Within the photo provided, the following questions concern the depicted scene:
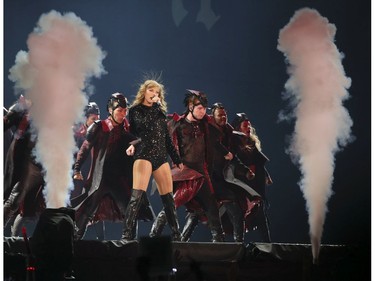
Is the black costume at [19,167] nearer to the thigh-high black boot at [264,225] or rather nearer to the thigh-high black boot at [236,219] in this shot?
the thigh-high black boot at [236,219]

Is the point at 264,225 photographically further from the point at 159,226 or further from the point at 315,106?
the point at 315,106

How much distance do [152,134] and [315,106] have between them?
4.67 ft

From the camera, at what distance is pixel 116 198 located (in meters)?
5.53

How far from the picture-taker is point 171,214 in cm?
537

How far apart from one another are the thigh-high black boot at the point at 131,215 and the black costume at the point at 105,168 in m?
0.08

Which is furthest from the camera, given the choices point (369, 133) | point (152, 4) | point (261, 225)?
point (152, 4)

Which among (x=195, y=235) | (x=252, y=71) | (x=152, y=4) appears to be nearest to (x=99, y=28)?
(x=152, y=4)

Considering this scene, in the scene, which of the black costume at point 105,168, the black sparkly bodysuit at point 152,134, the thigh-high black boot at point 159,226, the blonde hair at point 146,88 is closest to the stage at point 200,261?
the thigh-high black boot at point 159,226

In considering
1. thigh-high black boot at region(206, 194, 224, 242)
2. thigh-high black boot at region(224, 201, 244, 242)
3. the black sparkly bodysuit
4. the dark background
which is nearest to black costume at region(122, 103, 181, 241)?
the black sparkly bodysuit

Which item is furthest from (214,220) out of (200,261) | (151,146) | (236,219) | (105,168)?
(105,168)

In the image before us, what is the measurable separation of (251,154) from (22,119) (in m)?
2.13

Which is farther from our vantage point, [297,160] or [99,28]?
[99,28]

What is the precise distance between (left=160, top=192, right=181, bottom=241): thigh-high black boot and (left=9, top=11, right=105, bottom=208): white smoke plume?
920 millimetres

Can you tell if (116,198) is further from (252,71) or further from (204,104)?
(252,71)
